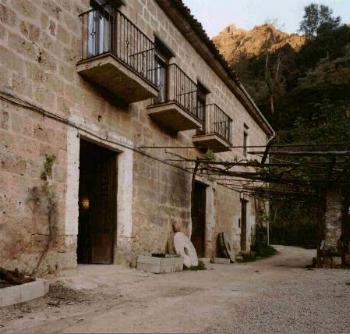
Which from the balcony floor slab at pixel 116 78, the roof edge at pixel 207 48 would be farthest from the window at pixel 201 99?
the balcony floor slab at pixel 116 78

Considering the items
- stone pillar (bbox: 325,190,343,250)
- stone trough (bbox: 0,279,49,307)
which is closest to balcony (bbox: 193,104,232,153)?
stone pillar (bbox: 325,190,343,250)

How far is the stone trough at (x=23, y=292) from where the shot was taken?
4.42 meters

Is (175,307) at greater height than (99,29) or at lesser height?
lesser

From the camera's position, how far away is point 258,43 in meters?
44.8

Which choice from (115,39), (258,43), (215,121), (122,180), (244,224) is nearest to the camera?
(115,39)

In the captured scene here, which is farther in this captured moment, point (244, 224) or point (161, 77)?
point (244, 224)

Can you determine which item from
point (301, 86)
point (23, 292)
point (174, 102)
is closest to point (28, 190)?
point (23, 292)

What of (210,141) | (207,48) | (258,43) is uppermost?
(258,43)

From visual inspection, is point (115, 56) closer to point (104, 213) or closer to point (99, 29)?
point (99, 29)

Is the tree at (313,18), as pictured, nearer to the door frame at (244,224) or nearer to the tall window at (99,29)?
the door frame at (244,224)

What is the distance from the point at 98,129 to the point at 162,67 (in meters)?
3.49

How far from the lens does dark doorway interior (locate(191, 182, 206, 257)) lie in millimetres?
12453

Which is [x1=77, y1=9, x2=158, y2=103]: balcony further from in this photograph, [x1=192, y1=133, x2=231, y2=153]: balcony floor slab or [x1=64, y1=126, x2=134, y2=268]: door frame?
[x1=192, y1=133, x2=231, y2=153]: balcony floor slab

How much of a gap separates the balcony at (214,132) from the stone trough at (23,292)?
6483mm
